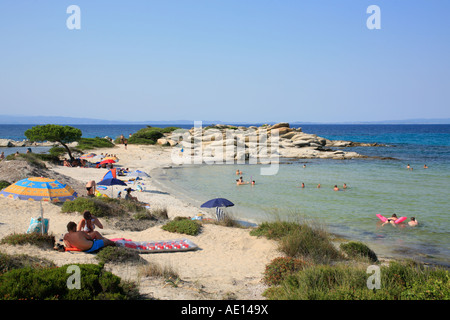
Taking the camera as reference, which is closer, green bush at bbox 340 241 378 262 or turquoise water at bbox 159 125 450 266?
green bush at bbox 340 241 378 262

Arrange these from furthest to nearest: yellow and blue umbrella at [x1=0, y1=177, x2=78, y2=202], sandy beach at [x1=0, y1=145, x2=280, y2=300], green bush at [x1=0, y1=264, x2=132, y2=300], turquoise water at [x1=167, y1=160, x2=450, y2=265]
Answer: turquoise water at [x1=167, y1=160, x2=450, y2=265] < yellow and blue umbrella at [x1=0, y1=177, x2=78, y2=202] < sandy beach at [x1=0, y1=145, x2=280, y2=300] < green bush at [x1=0, y1=264, x2=132, y2=300]

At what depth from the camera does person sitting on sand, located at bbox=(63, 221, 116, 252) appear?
955 cm

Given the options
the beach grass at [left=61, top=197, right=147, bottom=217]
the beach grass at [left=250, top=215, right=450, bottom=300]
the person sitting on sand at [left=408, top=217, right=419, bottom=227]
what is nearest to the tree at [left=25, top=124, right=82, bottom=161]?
the beach grass at [left=61, top=197, right=147, bottom=217]

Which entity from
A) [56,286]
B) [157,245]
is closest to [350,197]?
[157,245]

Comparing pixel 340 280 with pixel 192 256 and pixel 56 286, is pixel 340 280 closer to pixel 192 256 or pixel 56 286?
pixel 192 256

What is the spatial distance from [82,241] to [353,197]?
1843cm

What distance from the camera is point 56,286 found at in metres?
5.85

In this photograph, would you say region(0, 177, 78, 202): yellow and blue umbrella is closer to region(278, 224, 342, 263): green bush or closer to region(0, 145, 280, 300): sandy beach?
region(0, 145, 280, 300): sandy beach

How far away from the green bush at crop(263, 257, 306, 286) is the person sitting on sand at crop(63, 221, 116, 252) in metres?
4.63

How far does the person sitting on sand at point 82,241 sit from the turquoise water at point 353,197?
28.9 ft

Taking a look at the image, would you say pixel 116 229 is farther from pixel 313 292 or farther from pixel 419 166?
pixel 419 166

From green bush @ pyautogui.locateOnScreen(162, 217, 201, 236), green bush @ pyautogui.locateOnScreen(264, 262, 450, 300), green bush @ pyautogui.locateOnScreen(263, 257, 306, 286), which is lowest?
green bush @ pyautogui.locateOnScreen(162, 217, 201, 236)

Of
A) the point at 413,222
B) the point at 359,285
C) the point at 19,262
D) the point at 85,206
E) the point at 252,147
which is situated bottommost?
the point at 413,222

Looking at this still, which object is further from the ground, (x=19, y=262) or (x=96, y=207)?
(x=19, y=262)
